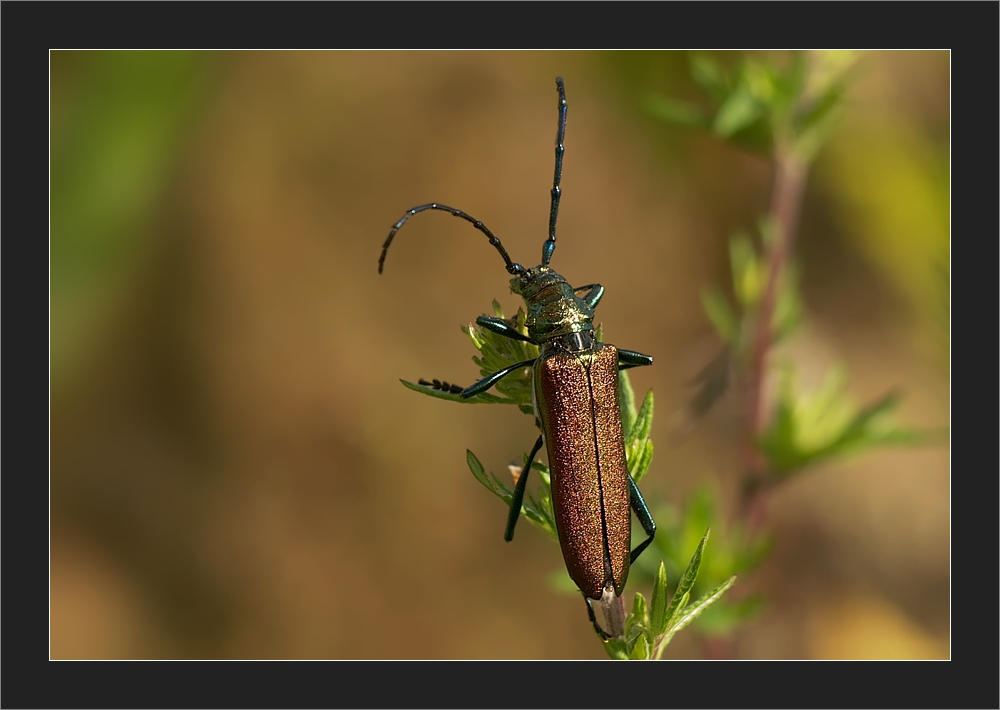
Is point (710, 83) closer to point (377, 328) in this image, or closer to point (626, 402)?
point (626, 402)

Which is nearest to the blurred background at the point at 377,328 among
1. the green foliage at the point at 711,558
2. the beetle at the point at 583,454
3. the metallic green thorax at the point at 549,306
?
the green foliage at the point at 711,558

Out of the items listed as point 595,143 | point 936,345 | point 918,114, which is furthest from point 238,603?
point 918,114

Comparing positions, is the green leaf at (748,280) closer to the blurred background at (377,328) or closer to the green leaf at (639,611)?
the green leaf at (639,611)

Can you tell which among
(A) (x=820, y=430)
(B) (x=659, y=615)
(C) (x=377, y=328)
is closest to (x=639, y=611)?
(B) (x=659, y=615)

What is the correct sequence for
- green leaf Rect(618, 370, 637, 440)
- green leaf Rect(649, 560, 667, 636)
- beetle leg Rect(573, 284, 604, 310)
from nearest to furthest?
green leaf Rect(649, 560, 667, 636) < green leaf Rect(618, 370, 637, 440) < beetle leg Rect(573, 284, 604, 310)

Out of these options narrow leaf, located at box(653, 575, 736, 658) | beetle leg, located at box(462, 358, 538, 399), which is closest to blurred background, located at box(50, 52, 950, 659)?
beetle leg, located at box(462, 358, 538, 399)

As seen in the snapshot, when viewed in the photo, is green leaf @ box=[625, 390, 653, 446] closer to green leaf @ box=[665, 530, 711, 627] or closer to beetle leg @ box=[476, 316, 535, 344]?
green leaf @ box=[665, 530, 711, 627]
